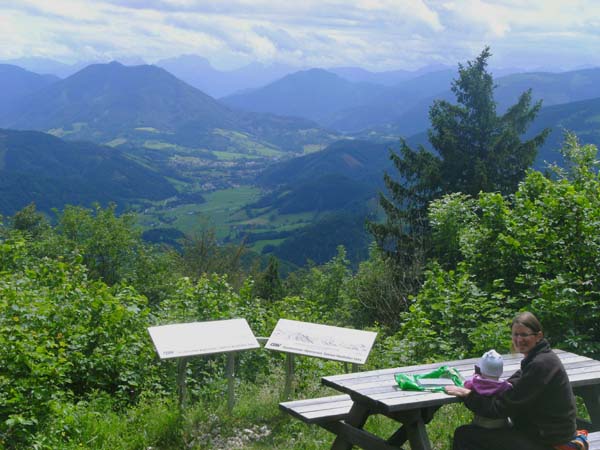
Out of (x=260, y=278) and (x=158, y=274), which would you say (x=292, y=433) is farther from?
(x=260, y=278)

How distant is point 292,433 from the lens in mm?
6324

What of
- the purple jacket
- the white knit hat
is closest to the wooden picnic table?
the purple jacket

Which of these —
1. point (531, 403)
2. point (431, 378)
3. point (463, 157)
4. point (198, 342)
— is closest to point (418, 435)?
point (431, 378)

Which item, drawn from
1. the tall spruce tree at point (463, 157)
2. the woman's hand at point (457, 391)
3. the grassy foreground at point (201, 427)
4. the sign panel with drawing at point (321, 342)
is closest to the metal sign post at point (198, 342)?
the grassy foreground at point (201, 427)

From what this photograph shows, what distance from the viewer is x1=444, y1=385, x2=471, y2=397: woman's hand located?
15.0 feet

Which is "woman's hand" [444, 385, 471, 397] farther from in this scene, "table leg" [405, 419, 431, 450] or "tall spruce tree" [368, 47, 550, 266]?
"tall spruce tree" [368, 47, 550, 266]

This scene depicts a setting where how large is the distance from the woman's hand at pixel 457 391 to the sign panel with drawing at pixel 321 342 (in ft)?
6.07

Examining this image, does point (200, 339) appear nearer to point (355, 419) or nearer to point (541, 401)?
point (355, 419)

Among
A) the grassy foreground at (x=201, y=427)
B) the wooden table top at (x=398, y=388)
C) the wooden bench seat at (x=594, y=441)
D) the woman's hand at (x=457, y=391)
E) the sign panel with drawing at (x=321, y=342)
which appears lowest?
the grassy foreground at (x=201, y=427)

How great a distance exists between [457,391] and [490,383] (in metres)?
0.25

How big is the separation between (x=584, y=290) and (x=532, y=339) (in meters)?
4.18

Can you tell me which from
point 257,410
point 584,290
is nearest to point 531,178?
point 584,290

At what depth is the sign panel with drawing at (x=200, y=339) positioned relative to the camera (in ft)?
20.4

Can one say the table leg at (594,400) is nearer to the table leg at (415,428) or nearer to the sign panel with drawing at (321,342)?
the table leg at (415,428)
